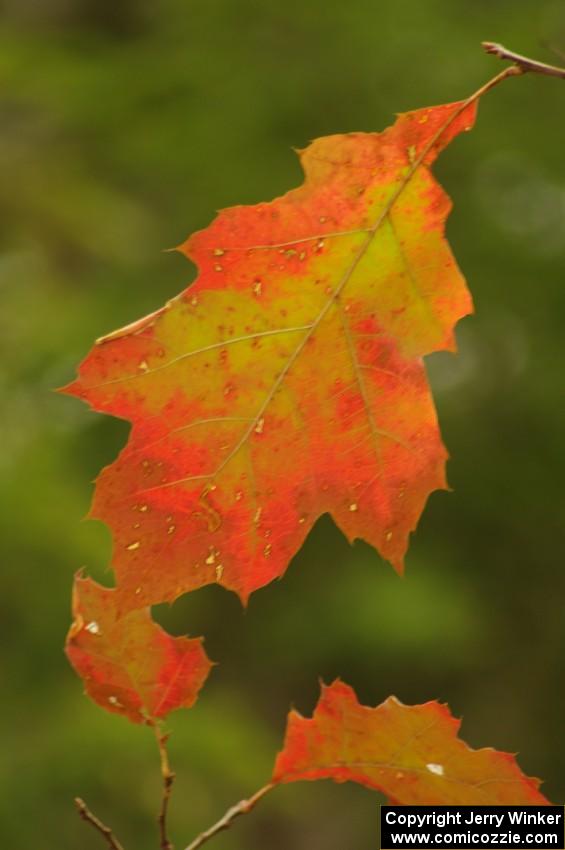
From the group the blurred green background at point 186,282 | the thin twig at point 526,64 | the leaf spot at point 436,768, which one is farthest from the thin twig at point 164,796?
the blurred green background at point 186,282

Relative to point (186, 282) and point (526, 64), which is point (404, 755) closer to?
point (526, 64)

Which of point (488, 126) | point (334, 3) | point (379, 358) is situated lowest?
point (379, 358)

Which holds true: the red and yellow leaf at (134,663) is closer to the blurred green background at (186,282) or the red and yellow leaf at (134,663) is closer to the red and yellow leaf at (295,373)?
the red and yellow leaf at (295,373)

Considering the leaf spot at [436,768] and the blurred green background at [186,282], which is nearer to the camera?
the leaf spot at [436,768]

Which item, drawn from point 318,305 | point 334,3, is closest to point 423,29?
point 334,3

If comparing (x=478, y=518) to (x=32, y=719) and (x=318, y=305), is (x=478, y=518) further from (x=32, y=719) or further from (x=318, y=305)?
(x=318, y=305)

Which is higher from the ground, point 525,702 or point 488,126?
point 488,126
